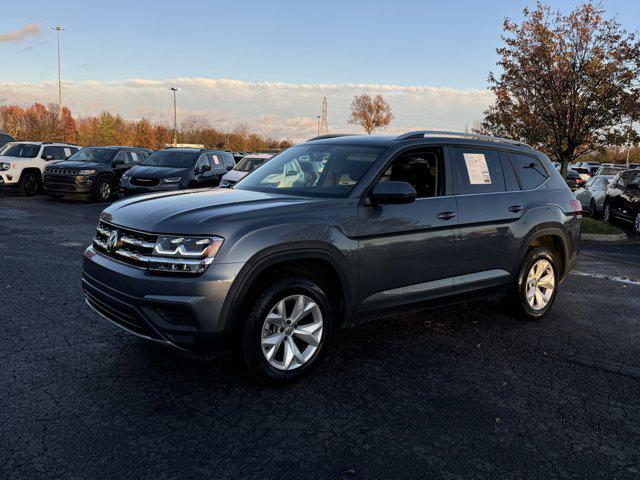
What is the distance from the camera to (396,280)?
4406 millimetres

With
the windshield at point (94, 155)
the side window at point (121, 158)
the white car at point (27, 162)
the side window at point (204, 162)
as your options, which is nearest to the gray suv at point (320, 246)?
A: the side window at point (204, 162)

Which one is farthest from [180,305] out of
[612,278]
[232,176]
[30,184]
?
[30,184]

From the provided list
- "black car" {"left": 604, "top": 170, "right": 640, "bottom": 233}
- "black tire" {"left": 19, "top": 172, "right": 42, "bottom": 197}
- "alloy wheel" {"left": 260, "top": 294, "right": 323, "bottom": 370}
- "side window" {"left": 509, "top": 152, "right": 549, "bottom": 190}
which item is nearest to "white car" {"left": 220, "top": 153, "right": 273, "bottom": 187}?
"black tire" {"left": 19, "top": 172, "right": 42, "bottom": 197}

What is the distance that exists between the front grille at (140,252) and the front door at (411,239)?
1285 millimetres

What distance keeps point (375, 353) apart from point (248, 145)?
71.1m

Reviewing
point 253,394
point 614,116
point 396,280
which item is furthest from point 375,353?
point 614,116

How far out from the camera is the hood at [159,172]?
1460cm

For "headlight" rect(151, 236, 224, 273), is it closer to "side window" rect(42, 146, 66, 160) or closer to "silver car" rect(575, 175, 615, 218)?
"silver car" rect(575, 175, 615, 218)

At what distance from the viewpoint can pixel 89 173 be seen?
54.3 ft

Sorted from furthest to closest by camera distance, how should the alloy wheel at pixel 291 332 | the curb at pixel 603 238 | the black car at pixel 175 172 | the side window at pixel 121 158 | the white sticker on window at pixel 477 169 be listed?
1. the side window at pixel 121 158
2. the black car at pixel 175 172
3. the curb at pixel 603 238
4. the white sticker on window at pixel 477 169
5. the alloy wheel at pixel 291 332

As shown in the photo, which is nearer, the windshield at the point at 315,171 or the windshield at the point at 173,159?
the windshield at the point at 315,171

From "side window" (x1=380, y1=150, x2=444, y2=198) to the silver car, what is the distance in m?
12.6

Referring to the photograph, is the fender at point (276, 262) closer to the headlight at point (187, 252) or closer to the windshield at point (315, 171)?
the headlight at point (187, 252)

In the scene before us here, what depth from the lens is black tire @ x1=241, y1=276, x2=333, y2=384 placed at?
368cm
